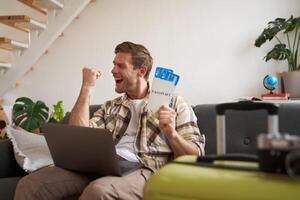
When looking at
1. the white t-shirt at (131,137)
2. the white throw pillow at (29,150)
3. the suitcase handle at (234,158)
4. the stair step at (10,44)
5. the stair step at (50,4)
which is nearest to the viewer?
the suitcase handle at (234,158)

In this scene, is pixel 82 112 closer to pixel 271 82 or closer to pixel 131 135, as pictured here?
pixel 131 135

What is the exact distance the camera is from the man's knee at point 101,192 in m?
1.34

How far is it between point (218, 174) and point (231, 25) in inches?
85.2

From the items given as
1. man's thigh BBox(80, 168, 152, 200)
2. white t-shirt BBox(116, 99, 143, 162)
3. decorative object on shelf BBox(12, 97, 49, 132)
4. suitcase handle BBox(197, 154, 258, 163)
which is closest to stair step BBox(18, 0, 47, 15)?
decorative object on shelf BBox(12, 97, 49, 132)

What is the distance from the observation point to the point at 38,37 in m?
2.98

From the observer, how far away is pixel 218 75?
2.79 metres

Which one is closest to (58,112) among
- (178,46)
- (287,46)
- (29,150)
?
(29,150)

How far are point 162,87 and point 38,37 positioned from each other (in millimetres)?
1833

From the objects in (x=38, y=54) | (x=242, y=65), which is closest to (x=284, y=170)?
(x=242, y=65)

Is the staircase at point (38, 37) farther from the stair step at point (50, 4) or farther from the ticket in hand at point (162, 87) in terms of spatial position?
the ticket in hand at point (162, 87)

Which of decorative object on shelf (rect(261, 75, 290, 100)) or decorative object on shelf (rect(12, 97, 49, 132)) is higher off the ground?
decorative object on shelf (rect(261, 75, 290, 100))

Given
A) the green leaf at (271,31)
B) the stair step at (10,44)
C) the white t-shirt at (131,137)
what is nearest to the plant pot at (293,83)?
the green leaf at (271,31)

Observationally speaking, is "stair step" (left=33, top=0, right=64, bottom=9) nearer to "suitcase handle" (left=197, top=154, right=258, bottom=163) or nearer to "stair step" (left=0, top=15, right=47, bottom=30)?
"stair step" (left=0, top=15, right=47, bottom=30)

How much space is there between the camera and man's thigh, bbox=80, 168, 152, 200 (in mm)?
1350
